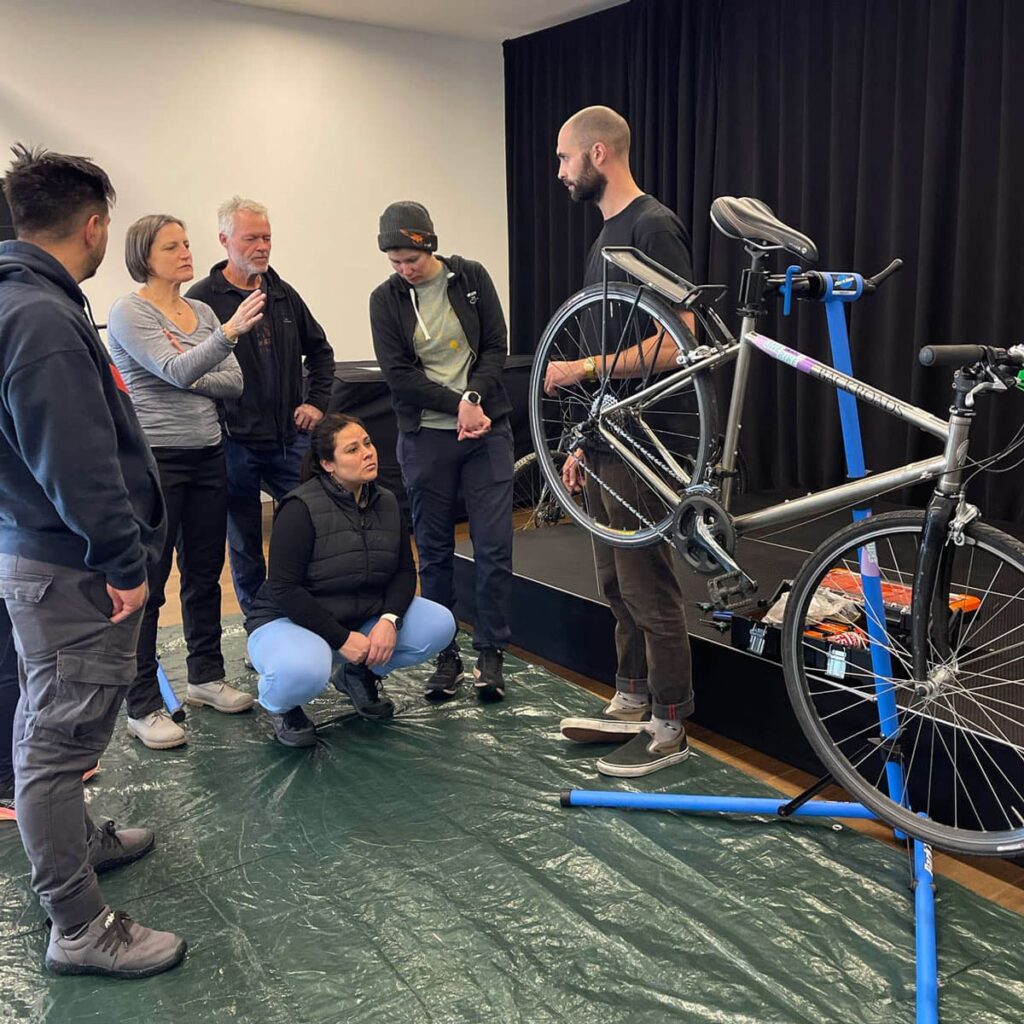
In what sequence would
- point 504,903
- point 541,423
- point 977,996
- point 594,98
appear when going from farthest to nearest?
point 594,98, point 541,423, point 504,903, point 977,996

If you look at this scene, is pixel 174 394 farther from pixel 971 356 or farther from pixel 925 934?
pixel 925 934

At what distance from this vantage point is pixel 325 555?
2576mm

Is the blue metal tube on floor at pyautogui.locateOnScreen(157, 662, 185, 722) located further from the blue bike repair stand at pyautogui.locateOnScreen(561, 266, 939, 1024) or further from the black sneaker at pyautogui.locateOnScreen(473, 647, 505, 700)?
the blue bike repair stand at pyautogui.locateOnScreen(561, 266, 939, 1024)

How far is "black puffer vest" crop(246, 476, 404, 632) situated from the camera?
102 inches

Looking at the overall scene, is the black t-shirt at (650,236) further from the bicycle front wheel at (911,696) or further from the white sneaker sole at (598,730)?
the white sneaker sole at (598,730)

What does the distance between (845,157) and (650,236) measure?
2823mm

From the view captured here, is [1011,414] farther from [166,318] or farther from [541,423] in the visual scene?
[166,318]

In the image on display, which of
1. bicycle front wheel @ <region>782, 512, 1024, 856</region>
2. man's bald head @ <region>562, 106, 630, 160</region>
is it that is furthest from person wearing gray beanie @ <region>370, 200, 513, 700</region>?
bicycle front wheel @ <region>782, 512, 1024, 856</region>

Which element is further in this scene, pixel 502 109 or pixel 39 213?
pixel 502 109

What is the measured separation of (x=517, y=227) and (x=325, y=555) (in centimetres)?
420

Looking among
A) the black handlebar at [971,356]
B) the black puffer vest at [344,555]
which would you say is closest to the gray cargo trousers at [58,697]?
the black puffer vest at [344,555]

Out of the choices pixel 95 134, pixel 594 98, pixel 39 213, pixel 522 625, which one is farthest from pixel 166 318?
pixel 594 98

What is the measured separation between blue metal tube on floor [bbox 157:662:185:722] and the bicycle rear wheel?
127 cm

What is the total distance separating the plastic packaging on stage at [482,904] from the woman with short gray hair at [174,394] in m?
0.21
